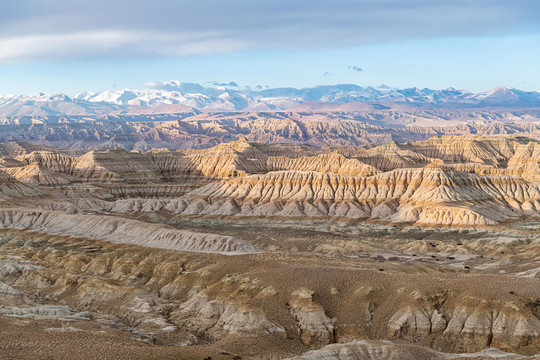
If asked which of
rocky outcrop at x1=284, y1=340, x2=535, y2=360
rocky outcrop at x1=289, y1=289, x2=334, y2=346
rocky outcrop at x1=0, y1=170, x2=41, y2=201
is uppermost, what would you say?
rocky outcrop at x1=284, y1=340, x2=535, y2=360

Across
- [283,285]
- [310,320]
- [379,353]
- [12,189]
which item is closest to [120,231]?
[283,285]

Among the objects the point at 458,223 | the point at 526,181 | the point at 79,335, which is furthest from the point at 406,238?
the point at 79,335

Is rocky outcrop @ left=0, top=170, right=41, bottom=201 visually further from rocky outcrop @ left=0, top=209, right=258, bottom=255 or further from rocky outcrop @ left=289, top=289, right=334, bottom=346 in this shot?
rocky outcrop @ left=289, top=289, right=334, bottom=346

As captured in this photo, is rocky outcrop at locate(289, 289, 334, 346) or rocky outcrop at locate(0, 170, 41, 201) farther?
rocky outcrop at locate(0, 170, 41, 201)

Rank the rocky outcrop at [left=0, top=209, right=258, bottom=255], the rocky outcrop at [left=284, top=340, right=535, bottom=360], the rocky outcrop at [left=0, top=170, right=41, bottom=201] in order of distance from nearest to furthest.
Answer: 1. the rocky outcrop at [left=284, top=340, right=535, bottom=360]
2. the rocky outcrop at [left=0, top=209, right=258, bottom=255]
3. the rocky outcrop at [left=0, top=170, right=41, bottom=201]

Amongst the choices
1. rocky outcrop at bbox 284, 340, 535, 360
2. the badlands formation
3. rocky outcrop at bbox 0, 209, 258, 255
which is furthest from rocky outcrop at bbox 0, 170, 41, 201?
rocky outcrop at bbox 284, 340, 535, 360

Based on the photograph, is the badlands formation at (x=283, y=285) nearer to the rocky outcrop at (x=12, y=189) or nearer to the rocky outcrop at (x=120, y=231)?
the rocky outcrop at (x=120, y=231)

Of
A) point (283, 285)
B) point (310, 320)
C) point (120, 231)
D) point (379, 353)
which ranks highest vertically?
point (379, 353)

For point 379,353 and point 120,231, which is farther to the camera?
point 120,231

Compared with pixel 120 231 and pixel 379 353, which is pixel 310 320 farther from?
pixel 120 231

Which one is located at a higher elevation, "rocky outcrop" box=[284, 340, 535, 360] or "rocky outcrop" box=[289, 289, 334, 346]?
"rocky outcrop" box=[284, 340, 535, 360]

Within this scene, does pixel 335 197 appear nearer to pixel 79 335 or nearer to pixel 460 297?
pixel 460 297
